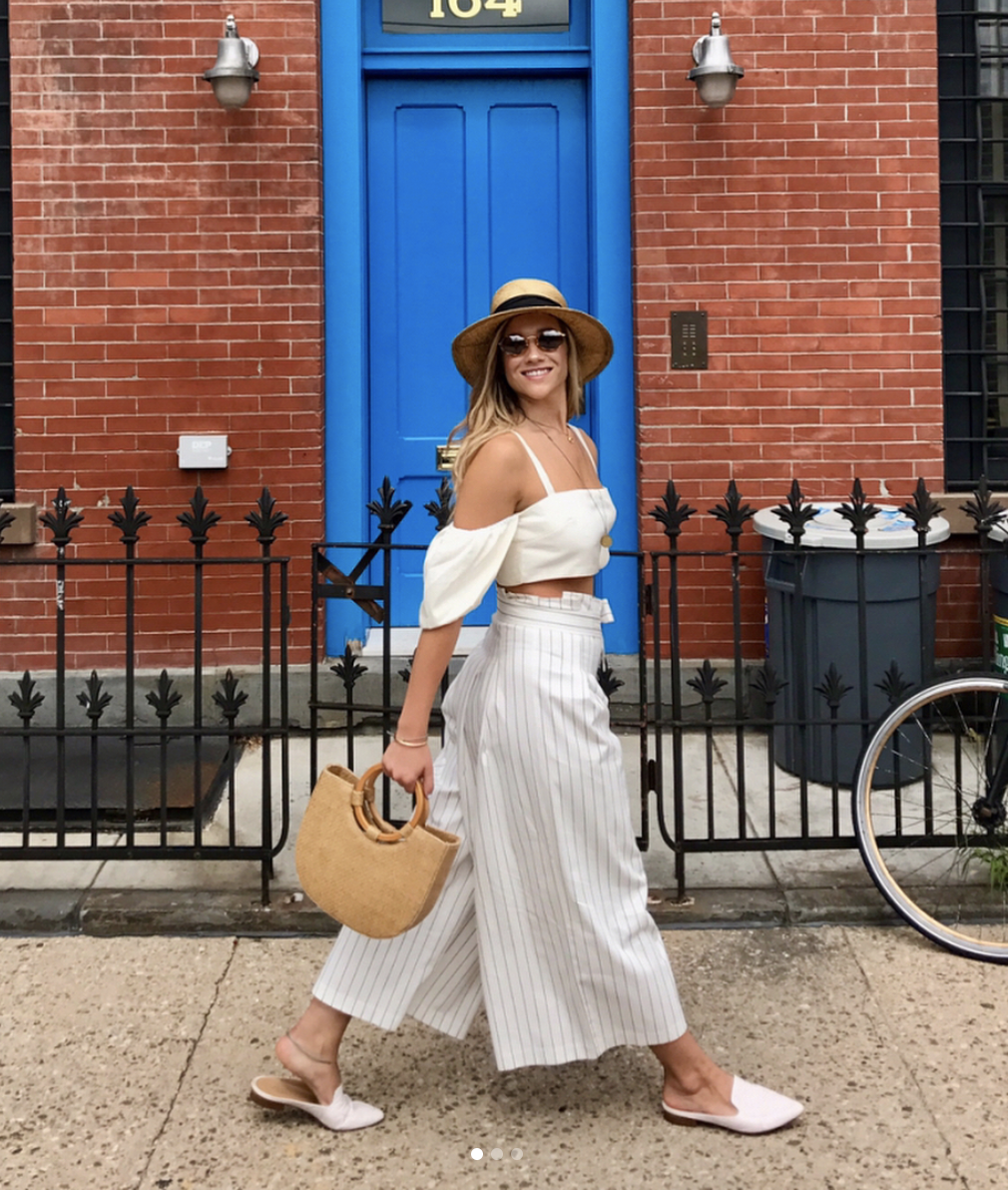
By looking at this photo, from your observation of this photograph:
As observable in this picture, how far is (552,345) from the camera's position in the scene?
2.85 m

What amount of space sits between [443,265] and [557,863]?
14.0ft

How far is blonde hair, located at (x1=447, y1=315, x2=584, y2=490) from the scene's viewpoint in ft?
9.10

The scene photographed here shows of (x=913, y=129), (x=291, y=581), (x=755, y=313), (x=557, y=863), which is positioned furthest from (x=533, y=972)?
(x=913, y=129)

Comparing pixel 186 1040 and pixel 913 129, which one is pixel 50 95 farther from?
pixel 186 1040

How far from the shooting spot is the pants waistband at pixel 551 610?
2.83 m

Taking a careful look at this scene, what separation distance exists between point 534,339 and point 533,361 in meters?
0.05

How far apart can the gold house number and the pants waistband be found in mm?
4438

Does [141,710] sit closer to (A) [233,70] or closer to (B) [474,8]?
(A) [233,70]

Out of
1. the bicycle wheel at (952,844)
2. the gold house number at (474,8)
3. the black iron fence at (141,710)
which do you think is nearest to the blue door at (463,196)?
the gold house number at (474,8)

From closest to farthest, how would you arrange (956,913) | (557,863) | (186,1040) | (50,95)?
(557,863), (186,1040), (956,913), (50,95)

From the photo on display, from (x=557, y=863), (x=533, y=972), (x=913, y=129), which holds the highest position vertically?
(x=913, y=129)

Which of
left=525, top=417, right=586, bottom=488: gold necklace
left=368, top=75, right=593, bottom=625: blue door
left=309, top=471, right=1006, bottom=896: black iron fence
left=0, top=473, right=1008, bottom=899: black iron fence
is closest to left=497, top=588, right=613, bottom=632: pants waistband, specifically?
left=525, top=417, right=586, bottom=488: gold necklace

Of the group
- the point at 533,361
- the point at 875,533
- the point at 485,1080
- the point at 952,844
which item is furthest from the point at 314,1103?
the point at 875,533

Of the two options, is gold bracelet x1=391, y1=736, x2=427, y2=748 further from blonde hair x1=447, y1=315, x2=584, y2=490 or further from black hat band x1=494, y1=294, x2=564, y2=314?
black hat band x1=494, y1=294, x2=564, y2=314
